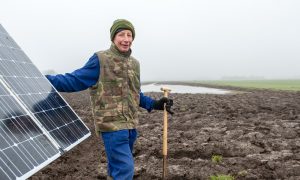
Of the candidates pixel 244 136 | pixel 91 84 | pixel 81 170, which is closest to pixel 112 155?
pixel 91 84

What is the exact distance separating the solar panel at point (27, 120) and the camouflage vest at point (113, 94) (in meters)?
0.90

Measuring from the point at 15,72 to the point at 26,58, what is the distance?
1.19 m

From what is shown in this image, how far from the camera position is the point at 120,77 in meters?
5.86

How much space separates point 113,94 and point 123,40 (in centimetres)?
69

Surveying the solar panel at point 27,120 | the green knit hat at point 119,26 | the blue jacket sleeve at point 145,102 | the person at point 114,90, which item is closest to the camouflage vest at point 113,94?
the person at point 114,90

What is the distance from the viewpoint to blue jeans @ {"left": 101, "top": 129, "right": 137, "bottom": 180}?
5555 mm

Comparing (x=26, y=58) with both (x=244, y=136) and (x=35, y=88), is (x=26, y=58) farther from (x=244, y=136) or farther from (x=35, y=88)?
(x=244, y=136)

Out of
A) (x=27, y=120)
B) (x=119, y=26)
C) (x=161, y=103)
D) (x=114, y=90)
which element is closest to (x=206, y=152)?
(x=161, y=103)

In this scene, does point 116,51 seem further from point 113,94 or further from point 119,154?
point 119,154

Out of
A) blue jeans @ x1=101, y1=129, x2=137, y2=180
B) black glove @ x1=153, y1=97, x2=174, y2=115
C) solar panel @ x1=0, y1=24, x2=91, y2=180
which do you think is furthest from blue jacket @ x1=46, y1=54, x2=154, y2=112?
black glove @ x1=153, y1=97, x2=174, y2=115

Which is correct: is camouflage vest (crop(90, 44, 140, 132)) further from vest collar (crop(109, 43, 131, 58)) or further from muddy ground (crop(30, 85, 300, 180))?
muddy ground (crop(30, 85, 300, 180))

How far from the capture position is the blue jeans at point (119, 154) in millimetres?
5555

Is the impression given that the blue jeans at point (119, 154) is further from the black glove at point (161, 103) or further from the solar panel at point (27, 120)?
the black glove at point (161, 103)

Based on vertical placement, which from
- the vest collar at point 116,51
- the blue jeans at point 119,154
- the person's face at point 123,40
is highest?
the person's face at point 123,40
